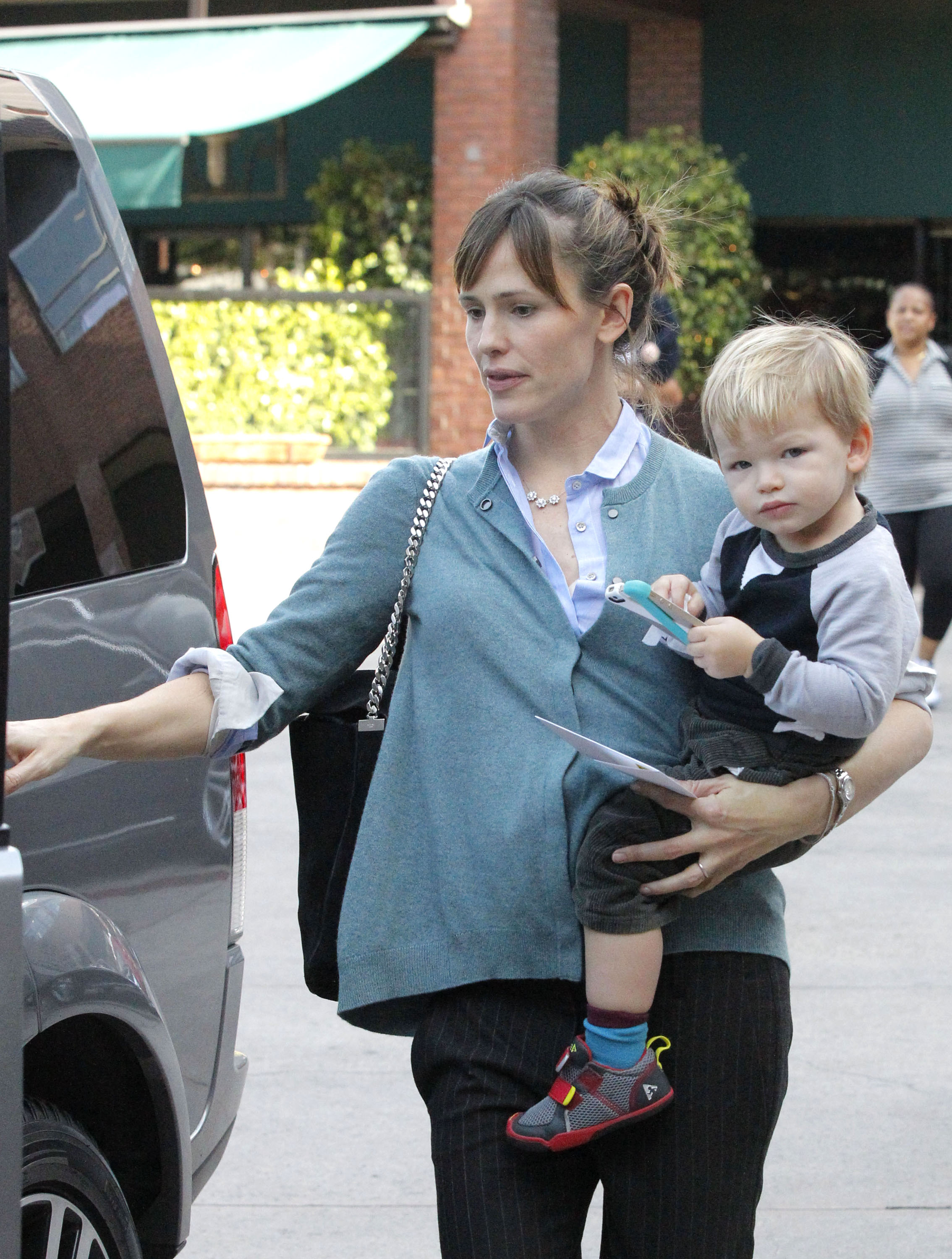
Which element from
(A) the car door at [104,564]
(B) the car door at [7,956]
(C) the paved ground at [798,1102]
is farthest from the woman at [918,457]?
(B) the car door at [7,956]

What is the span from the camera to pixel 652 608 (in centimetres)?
207

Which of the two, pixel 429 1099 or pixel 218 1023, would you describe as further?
pixel 218 1023

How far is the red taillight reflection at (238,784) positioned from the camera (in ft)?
9.68

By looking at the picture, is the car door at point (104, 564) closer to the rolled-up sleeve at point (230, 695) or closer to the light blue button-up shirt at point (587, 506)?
Answer: the rolled-up sleeve at point (230, 695)

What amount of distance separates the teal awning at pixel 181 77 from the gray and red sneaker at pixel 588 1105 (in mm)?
10837

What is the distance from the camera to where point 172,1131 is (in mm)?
2613

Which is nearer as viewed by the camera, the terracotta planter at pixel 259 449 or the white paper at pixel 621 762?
the white paper at pixel 621 762

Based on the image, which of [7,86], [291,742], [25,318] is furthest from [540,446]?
[7,86]

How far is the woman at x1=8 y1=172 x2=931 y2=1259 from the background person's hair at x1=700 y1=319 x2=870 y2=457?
0.21 meters

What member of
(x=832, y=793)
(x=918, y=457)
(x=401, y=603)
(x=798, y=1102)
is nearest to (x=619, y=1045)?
(x=832, y=793)

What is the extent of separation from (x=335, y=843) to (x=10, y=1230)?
0.77 meters

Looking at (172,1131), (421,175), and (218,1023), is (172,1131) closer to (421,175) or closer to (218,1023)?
(218,1023)

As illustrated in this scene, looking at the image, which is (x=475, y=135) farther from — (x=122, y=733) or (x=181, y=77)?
(x=122, y=733)

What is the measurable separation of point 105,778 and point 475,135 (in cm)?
1159
